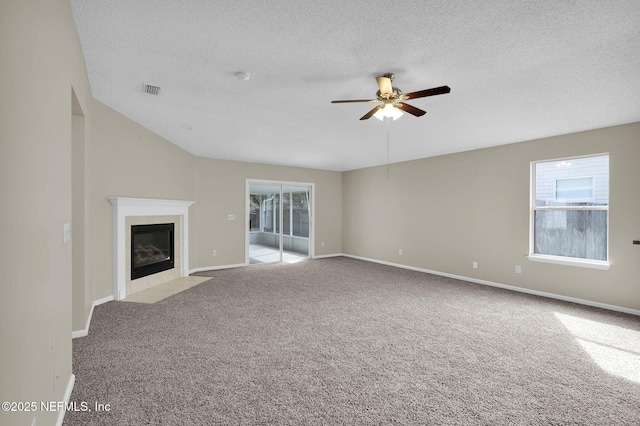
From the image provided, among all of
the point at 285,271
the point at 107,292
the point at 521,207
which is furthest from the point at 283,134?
the point at 521,207

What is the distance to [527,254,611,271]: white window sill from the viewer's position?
4.26m

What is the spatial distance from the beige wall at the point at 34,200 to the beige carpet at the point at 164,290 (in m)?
2.48

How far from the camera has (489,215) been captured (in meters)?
5.50

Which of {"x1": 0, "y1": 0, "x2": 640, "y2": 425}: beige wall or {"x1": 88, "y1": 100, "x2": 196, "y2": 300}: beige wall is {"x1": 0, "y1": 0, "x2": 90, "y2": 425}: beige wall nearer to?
{"x1": 0, "y1": 0, "x2": 640, "y2": 425}: beige wall

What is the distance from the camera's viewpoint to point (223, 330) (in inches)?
133

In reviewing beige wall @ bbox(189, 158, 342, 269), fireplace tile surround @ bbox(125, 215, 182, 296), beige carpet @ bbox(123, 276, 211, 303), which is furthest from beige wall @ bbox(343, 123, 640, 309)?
fireplace tile surround @ bbox(125, 215, 182, 296)

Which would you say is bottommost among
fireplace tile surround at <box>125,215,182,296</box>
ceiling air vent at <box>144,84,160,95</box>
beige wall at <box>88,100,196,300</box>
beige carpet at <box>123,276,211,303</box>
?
beige carpet at <box>123,276,211,303</box>

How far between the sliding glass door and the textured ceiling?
2.94 m

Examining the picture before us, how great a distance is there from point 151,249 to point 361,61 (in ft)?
15.4

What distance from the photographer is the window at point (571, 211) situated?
4.36 metres

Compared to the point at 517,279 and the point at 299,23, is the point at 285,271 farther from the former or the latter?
the point at 299,23

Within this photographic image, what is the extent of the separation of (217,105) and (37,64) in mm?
2527

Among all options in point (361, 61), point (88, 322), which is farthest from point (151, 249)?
point (361, 61)

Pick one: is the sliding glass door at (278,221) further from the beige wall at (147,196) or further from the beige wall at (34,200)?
the beige wall at (34,200)
